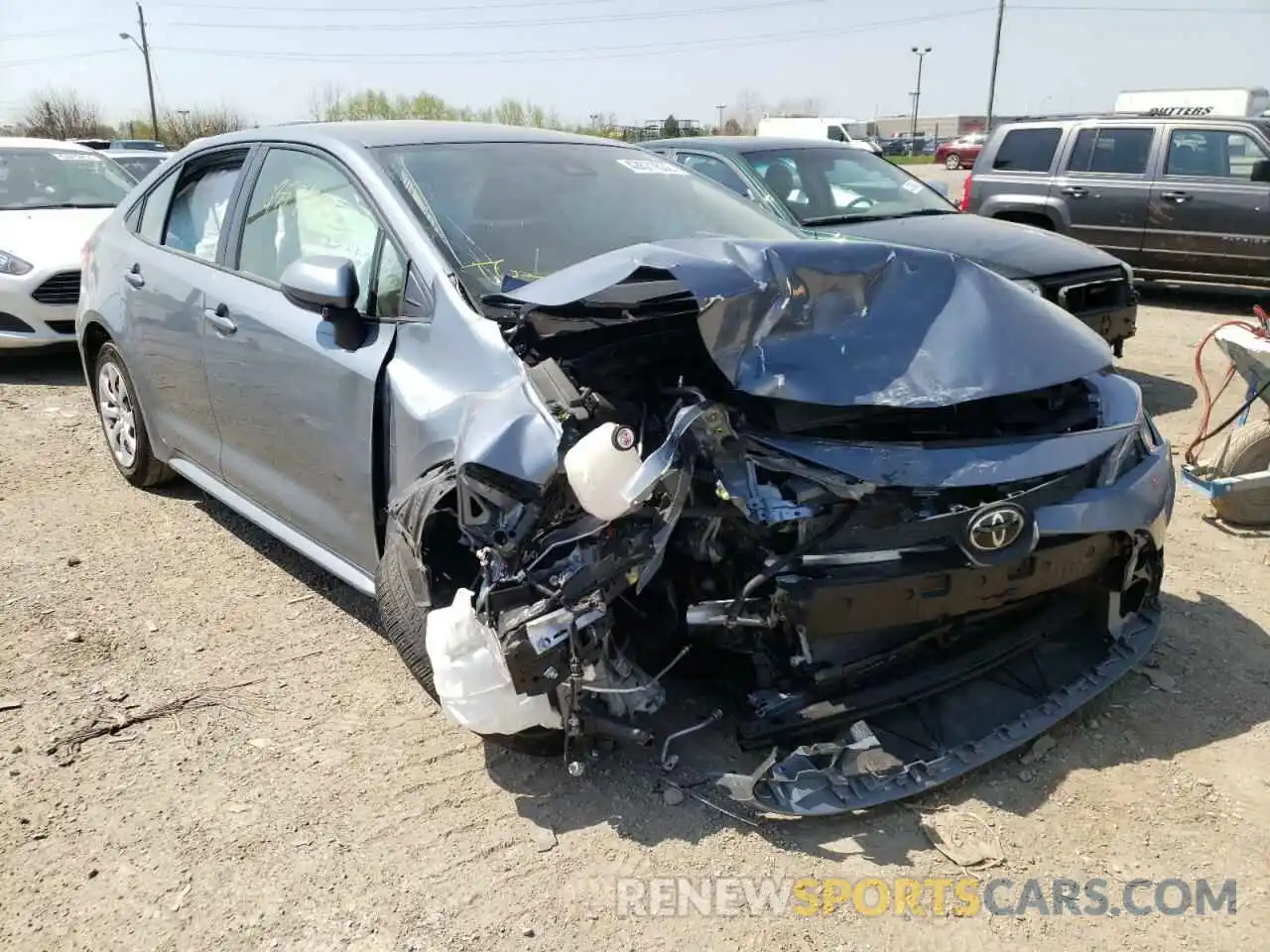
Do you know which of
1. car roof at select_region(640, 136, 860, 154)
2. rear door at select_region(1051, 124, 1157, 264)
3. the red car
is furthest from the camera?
the red car

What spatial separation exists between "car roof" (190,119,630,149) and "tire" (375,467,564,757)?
148 centimetres

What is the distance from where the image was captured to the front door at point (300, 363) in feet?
10.4

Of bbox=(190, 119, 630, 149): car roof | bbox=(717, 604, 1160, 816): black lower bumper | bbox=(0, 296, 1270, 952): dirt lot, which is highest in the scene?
bbox=(190, 119, 630, 149): car roof

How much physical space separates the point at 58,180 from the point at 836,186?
23.4 ft

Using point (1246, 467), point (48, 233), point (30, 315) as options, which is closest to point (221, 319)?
point (1246, 467)

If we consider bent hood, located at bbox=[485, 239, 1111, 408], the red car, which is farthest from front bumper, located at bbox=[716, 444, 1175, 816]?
the red car

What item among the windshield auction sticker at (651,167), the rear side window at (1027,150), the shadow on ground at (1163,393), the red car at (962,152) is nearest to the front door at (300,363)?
the windshield auction sticker at (651,167)

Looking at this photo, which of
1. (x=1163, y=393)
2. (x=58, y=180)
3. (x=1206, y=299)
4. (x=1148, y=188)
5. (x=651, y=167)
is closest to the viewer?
(x=651, y=167)

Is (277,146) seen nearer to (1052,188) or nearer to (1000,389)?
(1000,389)

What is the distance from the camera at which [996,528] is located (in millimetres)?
2525

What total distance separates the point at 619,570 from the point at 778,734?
27.2 inches

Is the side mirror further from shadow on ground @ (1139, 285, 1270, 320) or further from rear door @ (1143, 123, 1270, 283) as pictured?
shadow on ground @ (1139, 285, 1270, 320)

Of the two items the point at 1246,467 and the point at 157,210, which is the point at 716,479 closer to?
the point at 1246,467

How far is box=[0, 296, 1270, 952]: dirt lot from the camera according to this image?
2.33 meters
